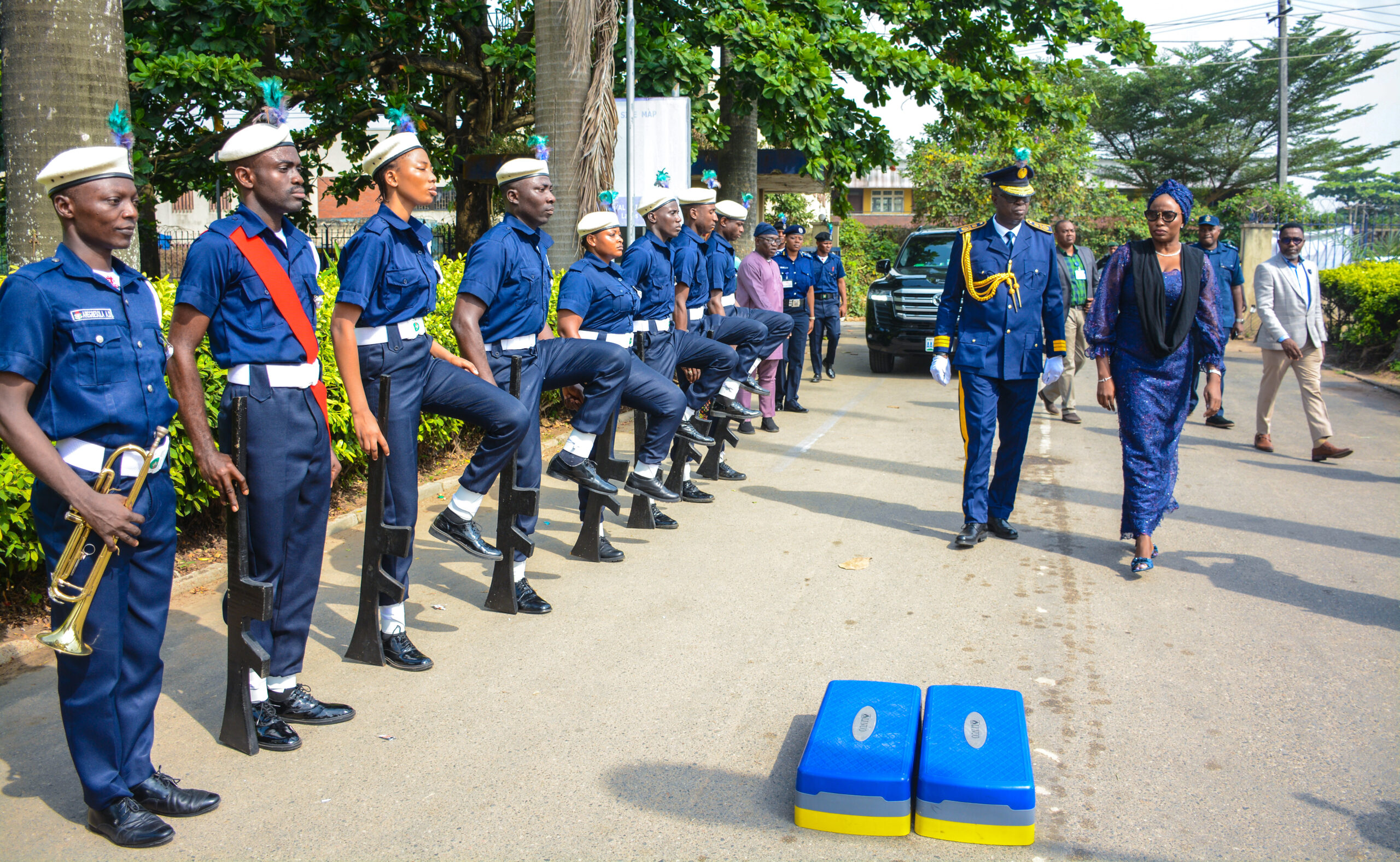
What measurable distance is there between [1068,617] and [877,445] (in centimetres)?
512

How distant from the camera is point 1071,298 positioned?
39.3 feet

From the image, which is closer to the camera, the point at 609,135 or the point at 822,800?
the point at 822,800

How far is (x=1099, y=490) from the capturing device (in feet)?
28.1

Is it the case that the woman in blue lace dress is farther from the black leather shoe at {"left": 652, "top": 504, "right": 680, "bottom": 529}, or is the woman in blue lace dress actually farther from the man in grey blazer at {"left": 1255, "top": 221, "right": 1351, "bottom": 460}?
the man in grey blazer at {"left": 1255, "top": 221, "right": 1351, "bottom": 460}

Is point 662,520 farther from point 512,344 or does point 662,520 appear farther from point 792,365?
point 792,365

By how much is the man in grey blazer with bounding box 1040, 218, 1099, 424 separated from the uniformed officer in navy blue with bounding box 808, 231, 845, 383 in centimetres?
357

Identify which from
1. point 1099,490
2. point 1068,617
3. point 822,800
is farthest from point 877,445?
point 822,800

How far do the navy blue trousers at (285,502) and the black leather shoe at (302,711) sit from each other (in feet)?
0.36

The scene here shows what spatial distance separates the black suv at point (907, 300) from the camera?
1586cm

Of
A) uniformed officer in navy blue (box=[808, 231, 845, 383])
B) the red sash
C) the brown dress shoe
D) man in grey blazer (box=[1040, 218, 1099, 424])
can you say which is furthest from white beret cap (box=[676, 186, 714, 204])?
uniformed officer in navy blue (box=[808, 231, 845, 383])

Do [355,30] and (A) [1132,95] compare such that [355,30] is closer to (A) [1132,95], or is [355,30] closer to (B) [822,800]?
(B) [822,800]

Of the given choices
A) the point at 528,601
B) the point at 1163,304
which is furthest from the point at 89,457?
the point at 1163,304

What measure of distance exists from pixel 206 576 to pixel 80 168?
3.30 meters

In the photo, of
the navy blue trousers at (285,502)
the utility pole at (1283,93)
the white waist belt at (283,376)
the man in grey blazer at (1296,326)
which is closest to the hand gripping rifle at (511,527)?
the navy blue trousers at (285,502)
